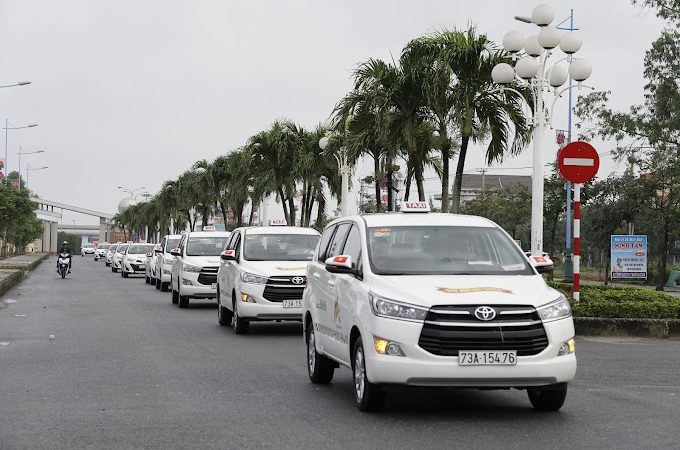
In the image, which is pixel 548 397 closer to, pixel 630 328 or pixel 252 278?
pixel 630 328

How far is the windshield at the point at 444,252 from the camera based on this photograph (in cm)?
981

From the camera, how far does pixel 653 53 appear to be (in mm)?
46688

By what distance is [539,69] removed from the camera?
22.5 m

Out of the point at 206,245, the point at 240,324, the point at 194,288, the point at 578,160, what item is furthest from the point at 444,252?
the point at 206,245

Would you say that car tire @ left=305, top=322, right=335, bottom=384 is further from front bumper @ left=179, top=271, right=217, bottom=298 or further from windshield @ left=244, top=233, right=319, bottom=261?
front bumper @ left=179, top=271, right=217, bottom=298

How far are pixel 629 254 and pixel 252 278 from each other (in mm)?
16691

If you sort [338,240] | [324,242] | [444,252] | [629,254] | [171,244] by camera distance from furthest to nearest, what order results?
[171,244]
[629,254]
[324,242]
[338,240]
[444,252]

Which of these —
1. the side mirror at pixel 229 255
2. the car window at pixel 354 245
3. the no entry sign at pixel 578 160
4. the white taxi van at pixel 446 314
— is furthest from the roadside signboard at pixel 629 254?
the white taxi van at pixel 446 314

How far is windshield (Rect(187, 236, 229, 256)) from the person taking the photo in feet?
90.1

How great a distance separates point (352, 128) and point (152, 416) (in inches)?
898

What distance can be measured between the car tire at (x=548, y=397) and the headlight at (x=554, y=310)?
60cm

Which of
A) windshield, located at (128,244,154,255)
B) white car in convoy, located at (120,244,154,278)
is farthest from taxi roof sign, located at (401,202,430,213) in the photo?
windshield, located at (128,244,154,255)

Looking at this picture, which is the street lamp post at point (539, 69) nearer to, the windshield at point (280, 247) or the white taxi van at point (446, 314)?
the windshield at point (280, 247)

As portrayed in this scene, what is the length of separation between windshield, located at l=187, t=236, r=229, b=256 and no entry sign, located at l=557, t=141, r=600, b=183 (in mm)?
11798
